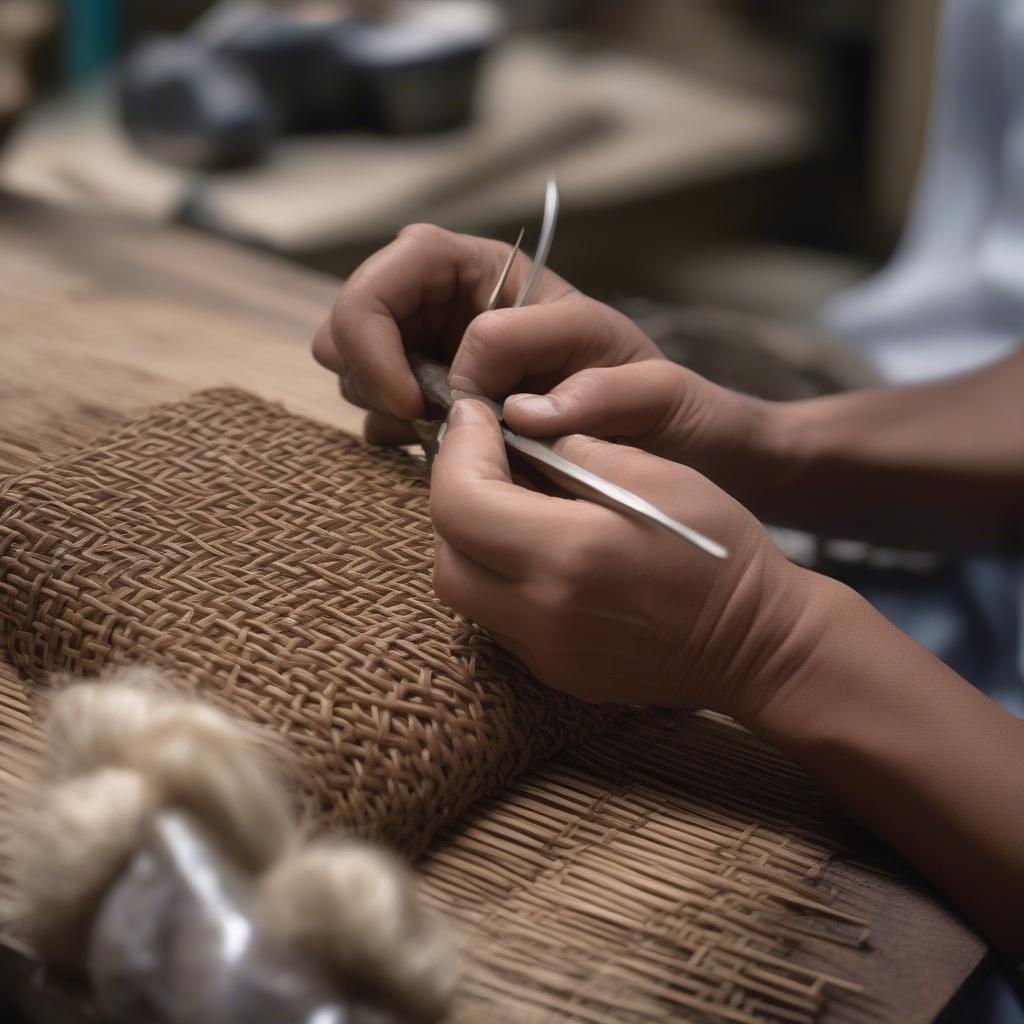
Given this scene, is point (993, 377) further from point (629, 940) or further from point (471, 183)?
point (471, 183)

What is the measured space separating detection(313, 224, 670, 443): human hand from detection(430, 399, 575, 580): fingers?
0.29 feet

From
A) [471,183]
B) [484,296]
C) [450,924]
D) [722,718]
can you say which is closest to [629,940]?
[450,924]

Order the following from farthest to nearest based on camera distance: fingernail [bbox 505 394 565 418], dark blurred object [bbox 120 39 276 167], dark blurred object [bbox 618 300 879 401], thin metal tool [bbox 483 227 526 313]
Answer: dark blurred object [bbox 120 39 276 167] < dark blurred object [bbox 618 300 879 401] < thin metal tool [bbox 483 227 526 313] < fingernail [bbox 505 394 565 418]

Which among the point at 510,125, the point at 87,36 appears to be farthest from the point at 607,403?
the point at 87,36

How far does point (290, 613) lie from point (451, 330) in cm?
26

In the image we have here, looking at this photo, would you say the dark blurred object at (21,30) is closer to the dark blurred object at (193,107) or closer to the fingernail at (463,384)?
the dark blurred object at (193,107)

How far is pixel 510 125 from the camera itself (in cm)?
194

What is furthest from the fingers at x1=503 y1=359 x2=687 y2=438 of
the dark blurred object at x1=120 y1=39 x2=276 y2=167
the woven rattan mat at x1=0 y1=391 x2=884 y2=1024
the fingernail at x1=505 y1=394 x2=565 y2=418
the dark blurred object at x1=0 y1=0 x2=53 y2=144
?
the dark blurred object at x1=0 y1=0 x2=53 y2=144

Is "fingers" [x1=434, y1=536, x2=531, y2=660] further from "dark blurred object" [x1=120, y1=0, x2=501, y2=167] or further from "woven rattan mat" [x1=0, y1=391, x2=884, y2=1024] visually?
"dark blurred object" [x1=120, y1=0, x2=501, y2=167]

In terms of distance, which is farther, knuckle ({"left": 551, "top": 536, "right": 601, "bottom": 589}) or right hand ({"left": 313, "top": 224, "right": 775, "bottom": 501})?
right hand ({"left": 313, "top": 224, "right": 775, "bottom": 501})

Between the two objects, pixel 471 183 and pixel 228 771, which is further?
pixel 471 183

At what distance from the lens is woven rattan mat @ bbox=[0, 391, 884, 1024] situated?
501 millimetres

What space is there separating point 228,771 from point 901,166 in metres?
2.33

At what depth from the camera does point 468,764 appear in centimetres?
56
